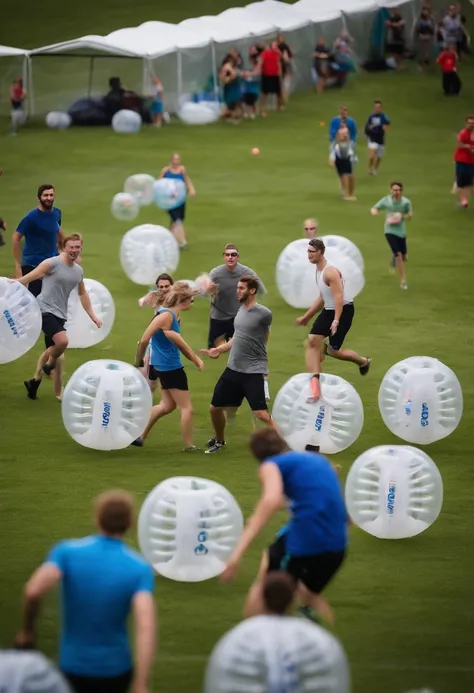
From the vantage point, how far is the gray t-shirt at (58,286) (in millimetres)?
13938

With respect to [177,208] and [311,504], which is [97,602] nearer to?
[311,504]

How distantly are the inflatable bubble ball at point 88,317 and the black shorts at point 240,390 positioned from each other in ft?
10.8

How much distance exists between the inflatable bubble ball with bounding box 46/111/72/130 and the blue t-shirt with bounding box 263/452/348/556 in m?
28.5

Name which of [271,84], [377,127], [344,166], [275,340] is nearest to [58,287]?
[275,340]

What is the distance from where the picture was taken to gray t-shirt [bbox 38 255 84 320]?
1394 cm

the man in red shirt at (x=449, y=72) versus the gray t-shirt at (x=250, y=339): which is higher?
the man in red shirt at (x=449, y=72)

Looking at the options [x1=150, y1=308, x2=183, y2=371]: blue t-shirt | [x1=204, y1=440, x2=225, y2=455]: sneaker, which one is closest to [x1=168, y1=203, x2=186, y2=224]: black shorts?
[x1=204, y1=440, x2=225, y2=455]: sneaker

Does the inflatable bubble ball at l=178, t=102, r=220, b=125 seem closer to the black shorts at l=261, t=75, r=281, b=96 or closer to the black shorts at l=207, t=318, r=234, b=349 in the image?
the black shorts at l=261, t=75, r=281, b=96

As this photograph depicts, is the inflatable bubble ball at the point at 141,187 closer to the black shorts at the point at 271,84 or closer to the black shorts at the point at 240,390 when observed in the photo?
the black shorts at the point at 240,390

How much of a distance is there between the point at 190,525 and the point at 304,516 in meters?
1.63

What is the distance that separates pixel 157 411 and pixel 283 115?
2458cm

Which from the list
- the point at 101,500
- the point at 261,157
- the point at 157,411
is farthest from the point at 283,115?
the point at 101,500

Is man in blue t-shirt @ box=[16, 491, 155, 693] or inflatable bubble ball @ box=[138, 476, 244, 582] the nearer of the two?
man in blue t-shirt @ box=[16, 491, 155, 693]

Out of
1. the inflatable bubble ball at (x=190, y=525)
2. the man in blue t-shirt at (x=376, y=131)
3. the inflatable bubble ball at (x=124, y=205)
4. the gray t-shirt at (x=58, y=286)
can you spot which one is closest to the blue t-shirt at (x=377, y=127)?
the man in blue t-shirt at (x=376, y=131)
